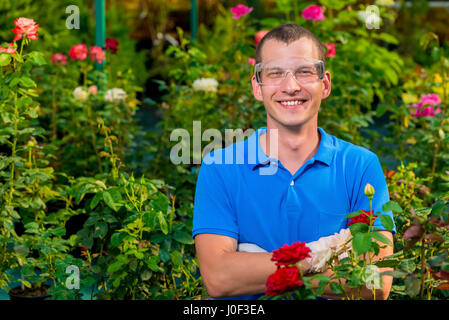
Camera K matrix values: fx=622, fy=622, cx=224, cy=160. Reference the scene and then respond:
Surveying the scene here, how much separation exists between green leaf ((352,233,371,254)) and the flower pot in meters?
2.04

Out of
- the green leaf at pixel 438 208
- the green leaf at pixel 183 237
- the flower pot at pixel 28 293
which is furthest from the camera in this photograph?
the flower pot at pixel 28 293

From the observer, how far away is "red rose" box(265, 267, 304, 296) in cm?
114

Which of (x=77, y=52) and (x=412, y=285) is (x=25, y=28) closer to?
(x=77, y=52)

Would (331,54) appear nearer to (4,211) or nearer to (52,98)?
(52,98)

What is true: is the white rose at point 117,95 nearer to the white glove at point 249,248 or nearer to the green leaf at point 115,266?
the green leaf at point 115,266

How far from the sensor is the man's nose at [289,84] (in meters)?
1.78

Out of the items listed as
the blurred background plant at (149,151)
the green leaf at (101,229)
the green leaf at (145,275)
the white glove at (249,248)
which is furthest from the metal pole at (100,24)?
the white glove at (249,248)

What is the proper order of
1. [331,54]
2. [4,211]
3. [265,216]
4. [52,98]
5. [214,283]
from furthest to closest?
[52,98]
[331,54]
[4,211]
[265,216]
[214,283]

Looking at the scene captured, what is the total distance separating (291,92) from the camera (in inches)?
70.2

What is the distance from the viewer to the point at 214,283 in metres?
1.70

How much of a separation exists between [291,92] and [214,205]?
0.39 metres

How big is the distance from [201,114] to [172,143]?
28cm

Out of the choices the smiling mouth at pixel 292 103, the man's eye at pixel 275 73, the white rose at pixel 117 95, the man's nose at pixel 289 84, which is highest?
the white rose at pixel 117 95
